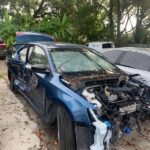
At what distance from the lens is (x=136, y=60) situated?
673cm

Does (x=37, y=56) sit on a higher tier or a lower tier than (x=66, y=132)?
higher

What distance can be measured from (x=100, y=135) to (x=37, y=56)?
2660mm

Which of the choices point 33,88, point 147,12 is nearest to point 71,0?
point 147,12

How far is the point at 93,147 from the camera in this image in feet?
11.6

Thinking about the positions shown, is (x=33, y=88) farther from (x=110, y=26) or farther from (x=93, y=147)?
(x=110, y=26)

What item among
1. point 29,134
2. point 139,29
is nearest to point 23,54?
point 29,134

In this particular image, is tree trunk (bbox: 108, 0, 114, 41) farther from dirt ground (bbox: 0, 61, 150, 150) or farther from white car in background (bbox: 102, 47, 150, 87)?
dirt ground (bbox: 0, 61, 150, 150)

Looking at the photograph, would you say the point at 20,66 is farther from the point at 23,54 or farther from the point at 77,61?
the point at 77,61

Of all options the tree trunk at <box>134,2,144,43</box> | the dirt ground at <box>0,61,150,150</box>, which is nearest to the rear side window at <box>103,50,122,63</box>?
the dirt ground at <box>0,61,150,150</box>

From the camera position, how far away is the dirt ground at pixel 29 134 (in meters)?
4.47

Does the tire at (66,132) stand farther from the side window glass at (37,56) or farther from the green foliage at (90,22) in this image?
the green foliage at (90,22)

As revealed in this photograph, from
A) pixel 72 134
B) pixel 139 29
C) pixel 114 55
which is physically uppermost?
pixel 139 29

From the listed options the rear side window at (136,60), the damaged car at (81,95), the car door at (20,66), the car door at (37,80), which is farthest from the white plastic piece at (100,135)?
the rear side window at (136,60)

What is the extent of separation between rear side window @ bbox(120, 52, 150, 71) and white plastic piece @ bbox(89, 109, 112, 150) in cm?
320
